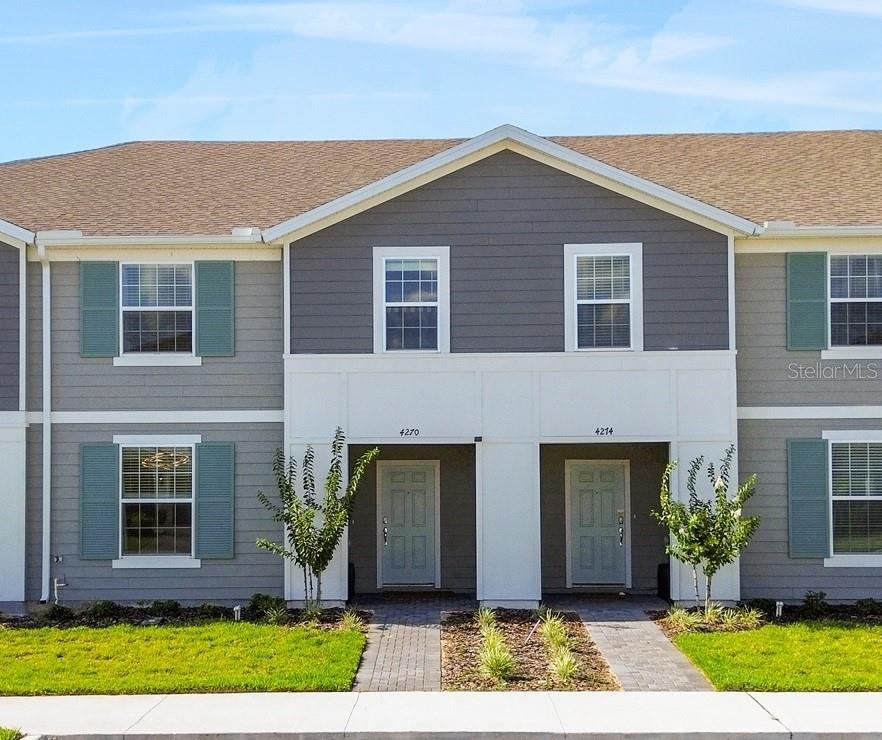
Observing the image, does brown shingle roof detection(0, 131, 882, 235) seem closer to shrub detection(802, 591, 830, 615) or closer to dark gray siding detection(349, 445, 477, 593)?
dark gray siding detection(349, 445, 477, 593)

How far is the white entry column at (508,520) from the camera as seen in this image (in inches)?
583

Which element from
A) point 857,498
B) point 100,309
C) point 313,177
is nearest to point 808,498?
point 857,498

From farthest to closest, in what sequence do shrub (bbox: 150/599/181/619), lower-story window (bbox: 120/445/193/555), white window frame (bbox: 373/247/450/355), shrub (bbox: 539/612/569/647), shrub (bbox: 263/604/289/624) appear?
lower-story window (bbox: 120/445/193/555), white window frame (bbox: 373/247/450/355), shrub (bbox: 150/599/181/619), shrub (bbox: 263/604/289/624), shrub (bbox: 539/612/569/647)

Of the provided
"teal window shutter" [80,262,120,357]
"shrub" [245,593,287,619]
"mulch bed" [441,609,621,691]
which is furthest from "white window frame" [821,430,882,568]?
"teal window shutter" [80,262,120,357]

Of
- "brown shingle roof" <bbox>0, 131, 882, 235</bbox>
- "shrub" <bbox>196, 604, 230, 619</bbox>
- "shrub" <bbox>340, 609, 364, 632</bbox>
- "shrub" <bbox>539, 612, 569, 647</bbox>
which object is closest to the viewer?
"shrub" <bbox>539, 612, 569, 647</bbox>

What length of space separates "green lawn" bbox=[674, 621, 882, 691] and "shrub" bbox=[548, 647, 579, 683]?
1402 millimetres

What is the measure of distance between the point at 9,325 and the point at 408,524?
22.2 feet

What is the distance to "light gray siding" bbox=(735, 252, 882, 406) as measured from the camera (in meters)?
15.1

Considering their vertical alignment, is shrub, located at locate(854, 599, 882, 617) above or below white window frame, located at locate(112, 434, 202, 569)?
below

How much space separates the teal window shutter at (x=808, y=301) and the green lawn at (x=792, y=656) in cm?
399

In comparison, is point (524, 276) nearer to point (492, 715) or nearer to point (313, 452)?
point (313, 452)

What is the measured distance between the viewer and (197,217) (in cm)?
1606

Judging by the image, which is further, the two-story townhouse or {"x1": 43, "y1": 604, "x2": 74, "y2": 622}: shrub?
the two-story townhouse

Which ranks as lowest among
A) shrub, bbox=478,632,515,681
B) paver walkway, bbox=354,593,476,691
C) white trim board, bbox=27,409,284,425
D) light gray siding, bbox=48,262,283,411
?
paver walkway, bbox=354,593,476,691
